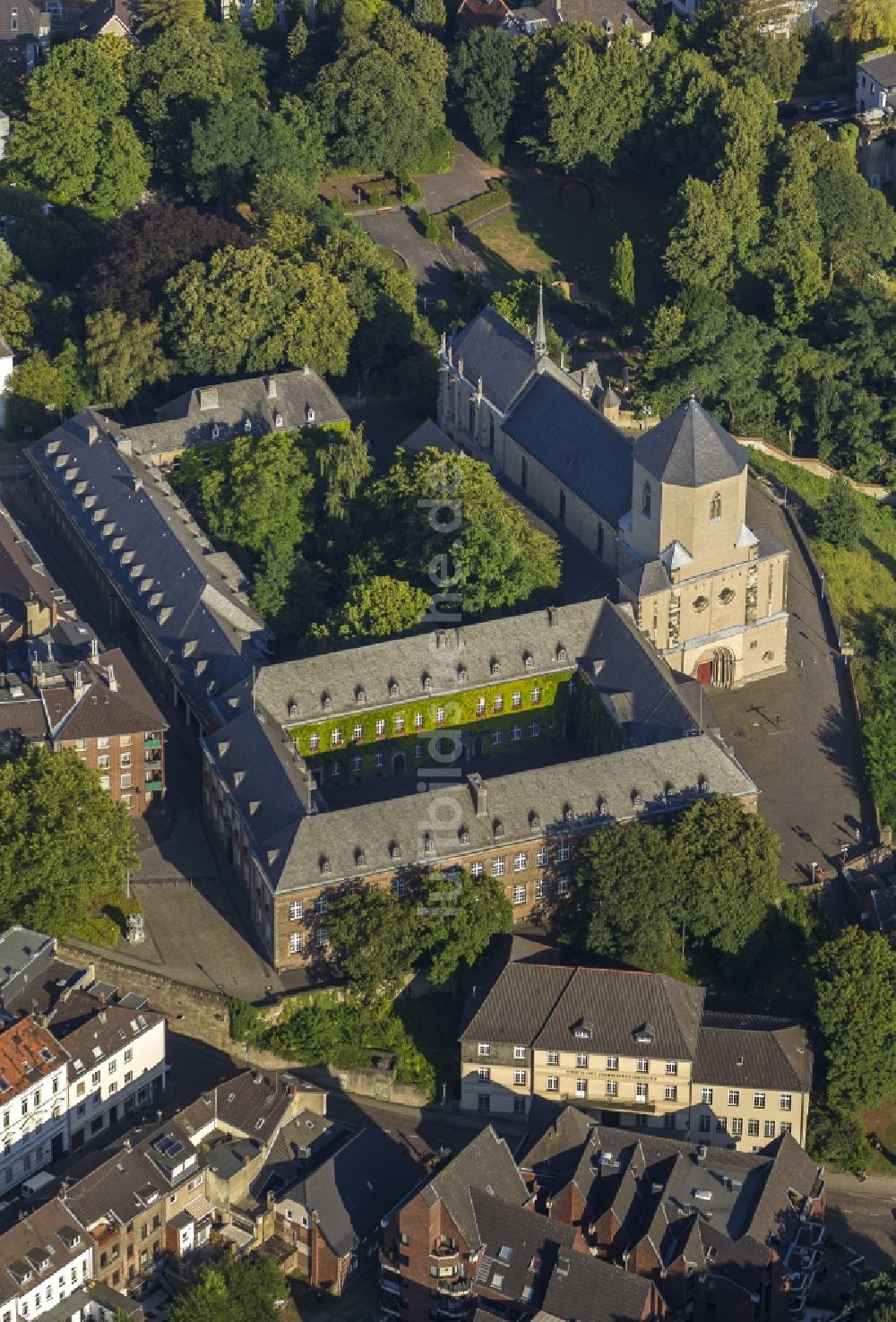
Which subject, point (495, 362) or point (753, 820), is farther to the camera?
point (495, 362)

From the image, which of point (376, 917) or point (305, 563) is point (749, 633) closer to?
point (305, 563)

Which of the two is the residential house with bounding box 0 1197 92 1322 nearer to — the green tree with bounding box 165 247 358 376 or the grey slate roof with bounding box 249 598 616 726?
the grey slate roof with bounding box 249 598 616 726

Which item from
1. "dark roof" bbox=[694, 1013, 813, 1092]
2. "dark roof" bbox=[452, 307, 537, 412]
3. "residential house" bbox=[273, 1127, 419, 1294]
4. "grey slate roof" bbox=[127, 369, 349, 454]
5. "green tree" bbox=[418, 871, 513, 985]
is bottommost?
"residential house" bbox=[273, 1127, 419, 1294]

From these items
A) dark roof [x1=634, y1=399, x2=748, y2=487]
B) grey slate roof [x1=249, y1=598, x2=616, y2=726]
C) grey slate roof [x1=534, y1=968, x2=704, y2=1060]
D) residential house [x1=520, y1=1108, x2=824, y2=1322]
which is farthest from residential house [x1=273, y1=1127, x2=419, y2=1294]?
dark roof [x1=634, y1=399, x2=748, y2=487]

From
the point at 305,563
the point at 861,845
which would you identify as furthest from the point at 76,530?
the point at 861,845

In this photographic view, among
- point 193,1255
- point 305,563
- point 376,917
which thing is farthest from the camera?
point 305,563
